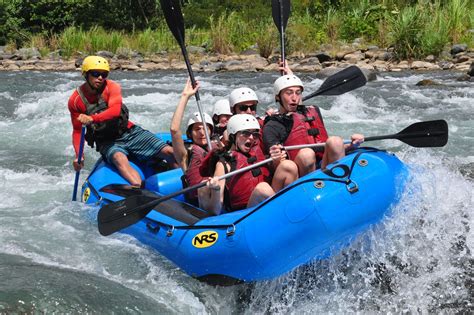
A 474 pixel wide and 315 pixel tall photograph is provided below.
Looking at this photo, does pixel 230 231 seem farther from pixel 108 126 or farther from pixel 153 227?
pixel 108 126

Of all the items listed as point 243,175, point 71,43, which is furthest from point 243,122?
point 71,43

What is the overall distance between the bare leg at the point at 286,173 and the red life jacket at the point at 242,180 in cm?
19

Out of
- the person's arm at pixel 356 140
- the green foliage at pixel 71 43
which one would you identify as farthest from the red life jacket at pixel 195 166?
the green foliage at pixel 71 43

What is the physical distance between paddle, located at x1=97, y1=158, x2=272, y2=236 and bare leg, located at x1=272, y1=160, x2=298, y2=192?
0.09 m

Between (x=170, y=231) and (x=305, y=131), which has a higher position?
(x=305, y=131)

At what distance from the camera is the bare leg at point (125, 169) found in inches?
211

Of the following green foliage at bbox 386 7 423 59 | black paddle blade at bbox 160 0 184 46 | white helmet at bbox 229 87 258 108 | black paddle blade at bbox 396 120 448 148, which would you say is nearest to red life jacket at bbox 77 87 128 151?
black paddle blade at bbox 160 0 184 46

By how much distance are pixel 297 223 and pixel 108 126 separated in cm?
234

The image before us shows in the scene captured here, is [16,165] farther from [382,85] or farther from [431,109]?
[382,85]

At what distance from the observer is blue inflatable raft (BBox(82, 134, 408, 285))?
12.4 ft

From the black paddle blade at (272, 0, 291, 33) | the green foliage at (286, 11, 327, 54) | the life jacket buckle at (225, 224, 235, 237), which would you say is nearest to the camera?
the life jacket buckle at (225, 224, 235, 237)

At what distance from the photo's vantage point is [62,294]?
3629mm

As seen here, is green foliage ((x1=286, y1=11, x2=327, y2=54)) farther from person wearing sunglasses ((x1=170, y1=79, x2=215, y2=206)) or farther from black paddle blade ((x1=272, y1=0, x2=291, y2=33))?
person wearing sunglasses ((x1=170, y1=79, x2=215, y2=206))

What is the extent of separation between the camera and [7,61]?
1728 centimetres
